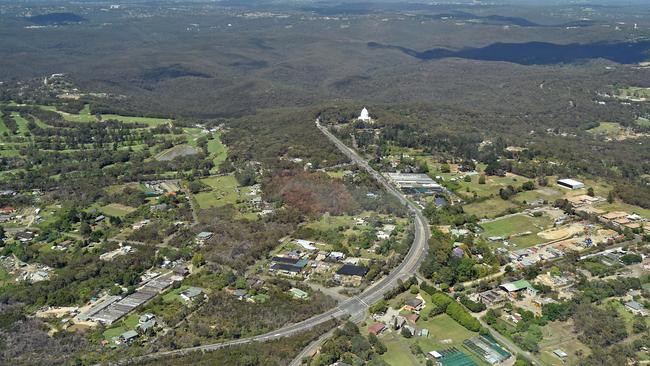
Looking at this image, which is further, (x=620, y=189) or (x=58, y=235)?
(x=620, y=189)

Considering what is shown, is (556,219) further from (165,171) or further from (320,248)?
(165,171)

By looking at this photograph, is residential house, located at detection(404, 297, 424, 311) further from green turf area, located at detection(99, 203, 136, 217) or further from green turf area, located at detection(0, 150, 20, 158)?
green turf area, located at detection(0, 150, 20, 158)

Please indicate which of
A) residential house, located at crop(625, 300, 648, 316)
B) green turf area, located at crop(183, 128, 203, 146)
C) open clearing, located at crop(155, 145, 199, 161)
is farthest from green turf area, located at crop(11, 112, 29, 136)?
residential house, located at crop(625, 300, 648, 316)

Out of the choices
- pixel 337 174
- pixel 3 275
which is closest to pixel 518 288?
pixel 337 174

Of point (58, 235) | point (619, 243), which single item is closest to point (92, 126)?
point (58, 235)

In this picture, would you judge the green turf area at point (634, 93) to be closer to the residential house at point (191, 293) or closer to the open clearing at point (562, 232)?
the open clearing at point (562, 232)

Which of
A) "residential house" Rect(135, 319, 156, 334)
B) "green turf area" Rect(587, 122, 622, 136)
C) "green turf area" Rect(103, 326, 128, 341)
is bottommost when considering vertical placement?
"green turf area" Rect(587, 122, 622, 136)
